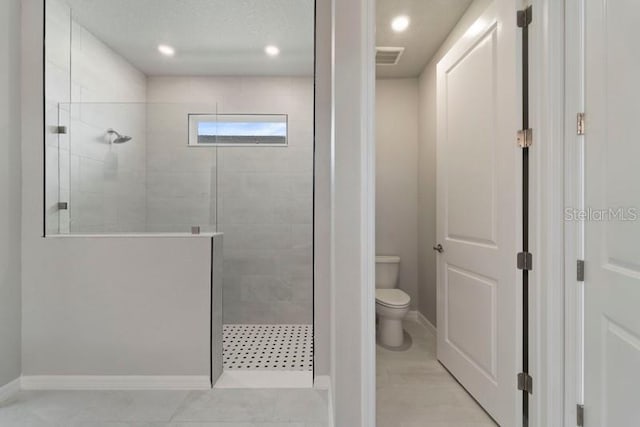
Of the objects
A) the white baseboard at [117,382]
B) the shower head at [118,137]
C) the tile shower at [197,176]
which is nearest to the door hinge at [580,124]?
the tile shower at [197,176]

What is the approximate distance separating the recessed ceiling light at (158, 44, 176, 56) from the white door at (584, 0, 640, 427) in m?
2.69

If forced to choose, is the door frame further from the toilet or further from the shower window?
the shower window

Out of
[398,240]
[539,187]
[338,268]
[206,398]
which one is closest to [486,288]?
[539,187]

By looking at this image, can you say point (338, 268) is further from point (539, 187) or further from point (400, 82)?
point (400, 82)

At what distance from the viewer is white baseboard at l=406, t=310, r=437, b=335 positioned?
2899mm

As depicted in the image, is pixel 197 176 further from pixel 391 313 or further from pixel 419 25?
pixel 419 25

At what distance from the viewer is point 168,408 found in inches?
69.8

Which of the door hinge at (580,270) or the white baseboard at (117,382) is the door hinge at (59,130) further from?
the door hinge at (580,270)

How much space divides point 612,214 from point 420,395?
142 cm

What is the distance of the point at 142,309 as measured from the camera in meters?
1.99

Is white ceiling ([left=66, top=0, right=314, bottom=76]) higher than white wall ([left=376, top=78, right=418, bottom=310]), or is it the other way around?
white ceiling ([left=66, top=0, right=314, bottom=76])

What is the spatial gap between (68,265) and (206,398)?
120cm

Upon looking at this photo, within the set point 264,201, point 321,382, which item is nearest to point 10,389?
point 321,382

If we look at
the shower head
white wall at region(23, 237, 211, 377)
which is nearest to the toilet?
white wall at region(23, 237, 211, 377)
